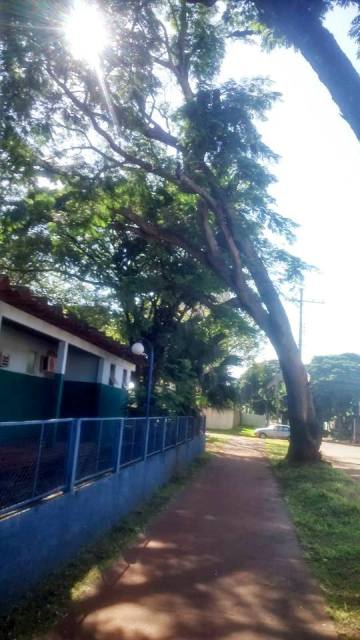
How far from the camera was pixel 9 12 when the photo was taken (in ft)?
34.1

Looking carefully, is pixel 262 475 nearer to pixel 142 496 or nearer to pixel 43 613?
pixel 142 496

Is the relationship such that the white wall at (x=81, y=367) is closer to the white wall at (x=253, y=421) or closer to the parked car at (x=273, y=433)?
the parked car at (x=273, y=433)

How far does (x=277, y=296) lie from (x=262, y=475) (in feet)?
18.3

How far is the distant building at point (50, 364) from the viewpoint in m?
10.1

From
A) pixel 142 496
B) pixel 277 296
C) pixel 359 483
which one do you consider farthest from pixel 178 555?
pixel 277 296

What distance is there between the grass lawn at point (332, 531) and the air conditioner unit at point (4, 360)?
6627 mm

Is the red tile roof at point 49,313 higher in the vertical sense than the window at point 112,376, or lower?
higher

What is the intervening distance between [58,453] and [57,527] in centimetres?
78

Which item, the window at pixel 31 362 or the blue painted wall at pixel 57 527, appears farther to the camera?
the window at pixel 31 362

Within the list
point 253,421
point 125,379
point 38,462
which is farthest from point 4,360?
point 253,421

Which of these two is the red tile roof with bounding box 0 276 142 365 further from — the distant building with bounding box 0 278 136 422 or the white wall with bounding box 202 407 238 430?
the white wall with bounding box 202 407 238 430

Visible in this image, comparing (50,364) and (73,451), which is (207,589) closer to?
(73,451)

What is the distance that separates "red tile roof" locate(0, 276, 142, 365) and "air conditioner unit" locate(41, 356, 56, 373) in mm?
1033

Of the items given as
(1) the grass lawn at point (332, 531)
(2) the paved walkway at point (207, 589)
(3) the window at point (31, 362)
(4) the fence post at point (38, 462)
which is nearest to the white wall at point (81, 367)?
(3) the window at point (31, 362)
